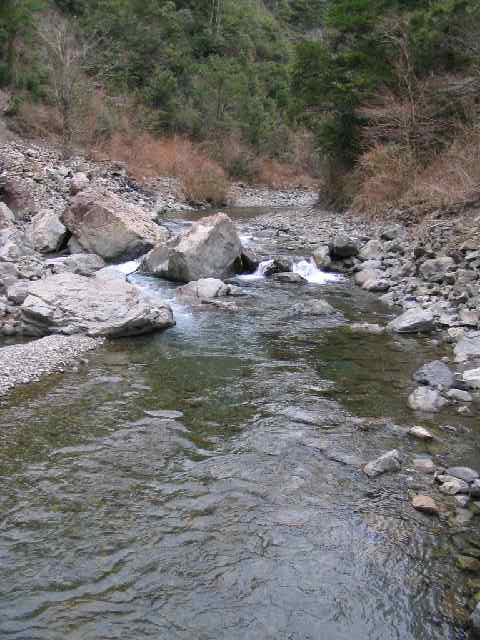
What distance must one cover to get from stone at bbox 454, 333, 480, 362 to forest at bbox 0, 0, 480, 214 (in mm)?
6706

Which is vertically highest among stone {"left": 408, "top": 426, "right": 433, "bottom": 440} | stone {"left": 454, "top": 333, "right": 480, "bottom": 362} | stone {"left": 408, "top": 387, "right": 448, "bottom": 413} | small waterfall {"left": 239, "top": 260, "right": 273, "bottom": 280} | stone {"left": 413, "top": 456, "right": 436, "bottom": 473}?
stone {"left": 413, "top": 456, "right": 436, "bottom": 473}

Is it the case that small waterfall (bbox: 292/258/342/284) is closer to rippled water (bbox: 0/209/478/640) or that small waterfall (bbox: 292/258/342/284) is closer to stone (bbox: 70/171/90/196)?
stone (bbox: 70/171/90/196)

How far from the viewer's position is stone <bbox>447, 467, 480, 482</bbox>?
5.57 m

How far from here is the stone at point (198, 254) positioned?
1335 centimetres

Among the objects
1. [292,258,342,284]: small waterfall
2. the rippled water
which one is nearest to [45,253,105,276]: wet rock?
the rippled water

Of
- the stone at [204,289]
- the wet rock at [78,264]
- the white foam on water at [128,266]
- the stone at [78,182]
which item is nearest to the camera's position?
the stone at [204,289]

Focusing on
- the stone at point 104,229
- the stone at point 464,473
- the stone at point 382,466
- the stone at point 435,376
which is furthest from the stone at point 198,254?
the stone at point 464,473

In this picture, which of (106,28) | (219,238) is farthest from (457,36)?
(106,28)

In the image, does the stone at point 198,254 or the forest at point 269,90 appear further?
the forest at point 269,90

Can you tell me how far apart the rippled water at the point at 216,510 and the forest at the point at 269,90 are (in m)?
10.1

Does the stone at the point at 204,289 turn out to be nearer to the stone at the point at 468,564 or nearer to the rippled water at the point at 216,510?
the rippled water at the point at 216,510

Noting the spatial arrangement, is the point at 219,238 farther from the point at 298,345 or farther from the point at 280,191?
the point at 280,191

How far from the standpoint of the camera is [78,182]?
18.9 metres

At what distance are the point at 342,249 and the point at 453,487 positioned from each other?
35.4 feet
